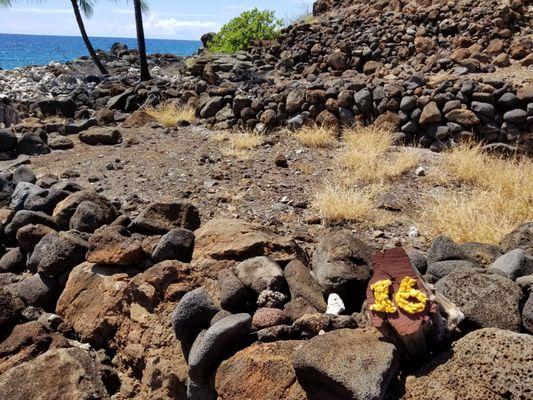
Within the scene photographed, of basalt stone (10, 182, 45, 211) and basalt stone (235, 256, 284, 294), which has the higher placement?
basalt stone (235, 256, 284, 294)

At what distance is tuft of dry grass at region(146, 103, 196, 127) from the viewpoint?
9.78 meters

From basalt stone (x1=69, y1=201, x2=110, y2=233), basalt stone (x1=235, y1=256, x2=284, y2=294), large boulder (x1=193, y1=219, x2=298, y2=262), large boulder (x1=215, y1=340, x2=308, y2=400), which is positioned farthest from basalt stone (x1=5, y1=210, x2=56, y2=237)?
large boulder (x1=215, y1=340, x2=308, y2=400)

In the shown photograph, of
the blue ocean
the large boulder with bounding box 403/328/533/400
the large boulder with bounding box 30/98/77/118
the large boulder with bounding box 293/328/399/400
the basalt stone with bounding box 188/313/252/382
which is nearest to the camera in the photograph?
the large boulder with bounding box 403/328/533/400

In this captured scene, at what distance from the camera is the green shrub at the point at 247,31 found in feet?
51.9

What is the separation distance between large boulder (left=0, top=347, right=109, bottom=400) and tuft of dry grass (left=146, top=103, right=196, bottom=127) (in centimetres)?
716

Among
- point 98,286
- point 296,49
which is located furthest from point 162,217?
point 296,49

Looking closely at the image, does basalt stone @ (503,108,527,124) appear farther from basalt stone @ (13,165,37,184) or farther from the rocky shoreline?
basalt stone @ (13,165,37,184)

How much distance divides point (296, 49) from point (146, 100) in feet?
15.2

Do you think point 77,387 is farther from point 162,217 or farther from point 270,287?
point 162,217

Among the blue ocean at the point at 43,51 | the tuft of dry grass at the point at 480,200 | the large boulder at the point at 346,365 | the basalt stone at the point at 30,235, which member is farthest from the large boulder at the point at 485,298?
the blue ocean at the point at 43,51

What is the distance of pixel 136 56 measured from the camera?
2606cm

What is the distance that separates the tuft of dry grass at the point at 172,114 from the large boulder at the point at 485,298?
7.83m

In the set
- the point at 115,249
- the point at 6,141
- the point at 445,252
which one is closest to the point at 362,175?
the point at 445,252

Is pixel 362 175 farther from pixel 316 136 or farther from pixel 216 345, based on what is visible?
pixel 216 345
